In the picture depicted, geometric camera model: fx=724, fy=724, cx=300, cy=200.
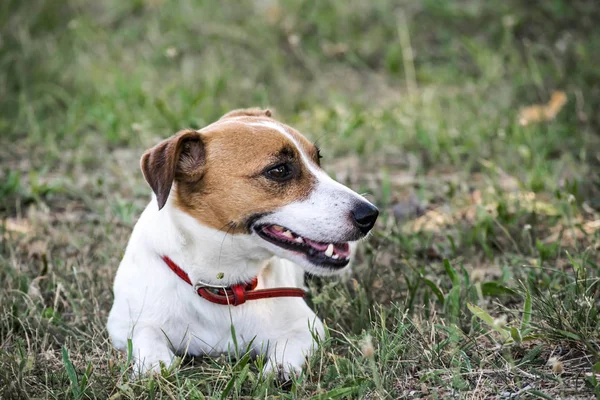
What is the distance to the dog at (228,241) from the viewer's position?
299cm

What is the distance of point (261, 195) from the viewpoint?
9.95 ft

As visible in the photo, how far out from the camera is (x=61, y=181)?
4.98 meters

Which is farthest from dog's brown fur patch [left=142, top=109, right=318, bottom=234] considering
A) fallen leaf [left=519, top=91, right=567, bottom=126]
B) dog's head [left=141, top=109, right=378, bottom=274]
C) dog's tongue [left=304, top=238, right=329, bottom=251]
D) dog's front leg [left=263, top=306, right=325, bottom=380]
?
fallen leaf [left=519, top=91, right=567, bottom=126]

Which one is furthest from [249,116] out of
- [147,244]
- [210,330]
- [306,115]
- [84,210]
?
[306,115]

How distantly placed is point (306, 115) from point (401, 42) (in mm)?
1732

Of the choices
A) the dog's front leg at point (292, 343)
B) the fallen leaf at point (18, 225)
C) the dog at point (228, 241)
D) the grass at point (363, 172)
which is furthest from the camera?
the fallen leaf at point (18, 225)

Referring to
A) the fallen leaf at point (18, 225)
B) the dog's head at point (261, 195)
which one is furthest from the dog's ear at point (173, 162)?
the fallen leaf at point (18, 225)

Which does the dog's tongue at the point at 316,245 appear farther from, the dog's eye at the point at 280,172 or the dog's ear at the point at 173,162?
the dog's ear at the point at 173,162

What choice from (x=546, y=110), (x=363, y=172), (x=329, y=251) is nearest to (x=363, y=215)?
(x=329, y=251)

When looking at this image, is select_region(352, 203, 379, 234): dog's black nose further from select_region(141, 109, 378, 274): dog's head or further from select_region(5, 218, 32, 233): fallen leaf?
select_region(5, 218, 32, 233): fallen leaf

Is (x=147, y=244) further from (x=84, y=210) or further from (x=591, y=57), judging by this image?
(x=591, y=57)

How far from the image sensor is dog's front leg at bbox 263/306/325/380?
2.88 meters

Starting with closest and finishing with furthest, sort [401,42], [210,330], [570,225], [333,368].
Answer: [333,368]
[210,330]
[570,225]
[401,42]

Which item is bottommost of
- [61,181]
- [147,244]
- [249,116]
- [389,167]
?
[389,167]
